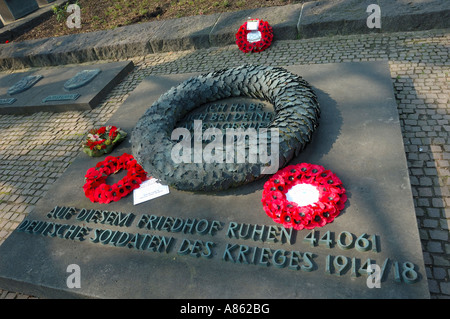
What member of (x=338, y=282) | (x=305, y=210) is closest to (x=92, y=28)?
(x=305, y=210)

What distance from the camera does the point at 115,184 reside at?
3.15 m

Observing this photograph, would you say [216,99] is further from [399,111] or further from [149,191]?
[399,111]

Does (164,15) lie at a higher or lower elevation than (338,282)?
higher

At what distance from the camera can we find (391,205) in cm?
248

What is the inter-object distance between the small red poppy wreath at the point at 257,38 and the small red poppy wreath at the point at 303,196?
12.7 feet

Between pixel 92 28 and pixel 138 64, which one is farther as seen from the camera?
pixel 92 28

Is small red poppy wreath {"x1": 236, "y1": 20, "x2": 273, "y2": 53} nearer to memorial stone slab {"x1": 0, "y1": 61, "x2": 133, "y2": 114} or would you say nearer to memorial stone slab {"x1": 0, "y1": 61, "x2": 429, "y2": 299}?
memorial stone slab {"x1": 0, "y1": 61, "x2": 133, "y2": 114}

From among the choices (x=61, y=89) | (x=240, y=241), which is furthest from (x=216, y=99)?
(x=61, y=89)

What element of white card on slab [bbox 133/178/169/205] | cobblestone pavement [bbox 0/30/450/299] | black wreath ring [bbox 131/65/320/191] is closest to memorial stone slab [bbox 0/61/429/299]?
white card on slab [bbox 133/178/169/205]

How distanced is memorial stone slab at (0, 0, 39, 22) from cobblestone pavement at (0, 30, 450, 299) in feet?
20.2

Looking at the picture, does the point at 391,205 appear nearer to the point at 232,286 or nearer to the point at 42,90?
the point at 232,286

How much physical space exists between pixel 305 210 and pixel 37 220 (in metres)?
2.58

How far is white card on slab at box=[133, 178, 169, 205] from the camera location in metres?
3.05

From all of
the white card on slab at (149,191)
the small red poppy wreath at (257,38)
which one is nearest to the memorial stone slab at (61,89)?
the small red poppy wreath at (257,38)
